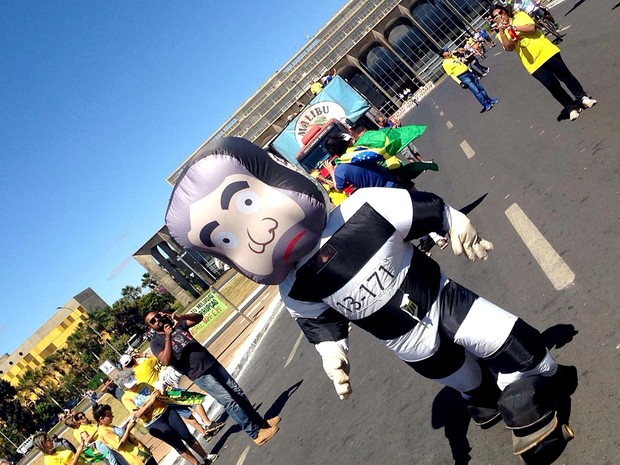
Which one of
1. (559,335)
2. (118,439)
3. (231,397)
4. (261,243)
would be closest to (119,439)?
(118,439)

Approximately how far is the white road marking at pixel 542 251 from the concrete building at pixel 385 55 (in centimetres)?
4783

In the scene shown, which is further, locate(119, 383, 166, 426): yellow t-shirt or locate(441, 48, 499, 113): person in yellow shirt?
locate(441, 48, 499, 113): person in yellow shirt

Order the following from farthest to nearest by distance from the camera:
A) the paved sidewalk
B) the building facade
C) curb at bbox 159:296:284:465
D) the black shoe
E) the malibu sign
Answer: the building facade
the malibu sign
the paved sidewalk
curb at bbox 159:296:284:465
the black shoe

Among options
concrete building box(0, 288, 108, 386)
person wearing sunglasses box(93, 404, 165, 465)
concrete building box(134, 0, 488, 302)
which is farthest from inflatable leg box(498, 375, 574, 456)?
concrete building box(0, 288, 108, 386)

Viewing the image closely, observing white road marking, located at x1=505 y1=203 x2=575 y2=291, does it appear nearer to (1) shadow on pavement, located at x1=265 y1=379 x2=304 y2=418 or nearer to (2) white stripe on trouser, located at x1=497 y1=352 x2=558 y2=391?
(2) white stripe on trouser, located at x1=497 y1=352 x2=558 y2=391

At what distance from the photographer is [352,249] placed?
3631 mm

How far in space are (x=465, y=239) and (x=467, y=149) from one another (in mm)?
9192

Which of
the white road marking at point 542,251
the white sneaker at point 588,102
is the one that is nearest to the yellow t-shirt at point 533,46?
the white sneaker at point 588,102

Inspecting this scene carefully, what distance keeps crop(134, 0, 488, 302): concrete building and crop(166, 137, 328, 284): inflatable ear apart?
5031cm

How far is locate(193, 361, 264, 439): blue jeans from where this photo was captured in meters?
7.09

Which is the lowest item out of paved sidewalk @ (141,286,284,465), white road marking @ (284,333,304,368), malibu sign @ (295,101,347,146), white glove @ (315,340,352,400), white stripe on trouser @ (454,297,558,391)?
white road marking @ (284,333,304,368)

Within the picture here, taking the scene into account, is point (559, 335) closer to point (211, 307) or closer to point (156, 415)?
point (156, 415)

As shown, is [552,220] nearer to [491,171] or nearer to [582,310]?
[582,310]

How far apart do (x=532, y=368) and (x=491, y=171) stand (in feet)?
20.1
